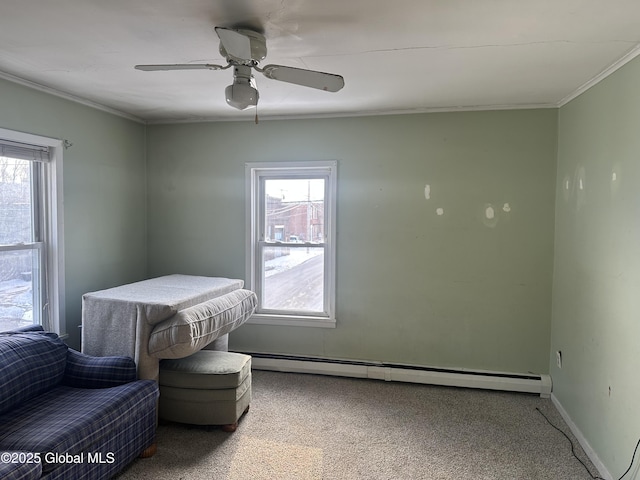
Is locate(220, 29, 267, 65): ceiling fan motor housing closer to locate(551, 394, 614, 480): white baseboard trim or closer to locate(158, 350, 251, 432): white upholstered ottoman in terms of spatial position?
locate(158, 350, 251, 432): white upholstered ottoman

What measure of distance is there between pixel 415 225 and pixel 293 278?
1.21 meters

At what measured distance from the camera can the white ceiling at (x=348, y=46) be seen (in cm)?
171

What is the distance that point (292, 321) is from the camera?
373 cm

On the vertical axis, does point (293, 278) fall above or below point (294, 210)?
below

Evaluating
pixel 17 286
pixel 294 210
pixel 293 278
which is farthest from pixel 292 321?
pixel 17 286

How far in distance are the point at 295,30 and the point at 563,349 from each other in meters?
2.84

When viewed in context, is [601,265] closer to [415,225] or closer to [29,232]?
[415,225]

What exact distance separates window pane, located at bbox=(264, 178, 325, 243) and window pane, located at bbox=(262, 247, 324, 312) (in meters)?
0.13

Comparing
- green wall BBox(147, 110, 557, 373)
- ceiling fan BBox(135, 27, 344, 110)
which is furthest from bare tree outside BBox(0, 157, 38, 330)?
ceiling fan BBox(135, 27, 344, 110)

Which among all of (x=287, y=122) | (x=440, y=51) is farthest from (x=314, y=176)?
(x=440, y=51)

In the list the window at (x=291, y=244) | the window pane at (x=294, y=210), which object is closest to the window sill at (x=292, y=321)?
the window at (x=291, y=244)

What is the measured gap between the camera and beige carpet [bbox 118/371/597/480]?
231 cm

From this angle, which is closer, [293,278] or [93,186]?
[93,186]

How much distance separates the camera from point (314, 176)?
3.69m
